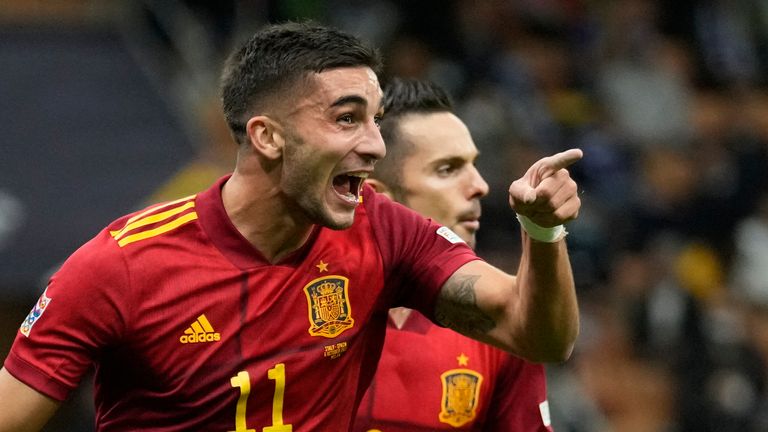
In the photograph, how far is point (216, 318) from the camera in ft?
11.7

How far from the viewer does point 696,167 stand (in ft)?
30.1

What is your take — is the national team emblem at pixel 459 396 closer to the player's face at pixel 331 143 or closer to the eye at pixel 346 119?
the player's face at pixel 331 143

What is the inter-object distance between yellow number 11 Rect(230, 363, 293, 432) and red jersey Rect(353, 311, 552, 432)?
58cm

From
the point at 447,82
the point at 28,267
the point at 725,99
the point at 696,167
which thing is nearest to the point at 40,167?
the point at 28,267

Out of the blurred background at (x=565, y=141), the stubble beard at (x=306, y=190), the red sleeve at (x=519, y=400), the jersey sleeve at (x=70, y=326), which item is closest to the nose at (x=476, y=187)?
the red sleeve at (x=519, y=400)

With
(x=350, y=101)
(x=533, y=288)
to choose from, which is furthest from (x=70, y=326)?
(x=533, y=288)

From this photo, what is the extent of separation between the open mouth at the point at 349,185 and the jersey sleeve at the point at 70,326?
648 mm

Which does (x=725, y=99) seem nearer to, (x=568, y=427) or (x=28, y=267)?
(x=568, y=427)

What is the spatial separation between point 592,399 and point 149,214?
449 centimetres

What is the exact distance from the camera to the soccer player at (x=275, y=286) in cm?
343

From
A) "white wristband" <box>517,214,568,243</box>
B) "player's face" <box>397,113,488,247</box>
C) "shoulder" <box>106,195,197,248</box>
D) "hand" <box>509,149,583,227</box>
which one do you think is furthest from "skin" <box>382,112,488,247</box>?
"hand" <box>509,149,583,227</box>

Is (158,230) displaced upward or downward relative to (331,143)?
downward

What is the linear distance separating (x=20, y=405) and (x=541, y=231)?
1.38 metres

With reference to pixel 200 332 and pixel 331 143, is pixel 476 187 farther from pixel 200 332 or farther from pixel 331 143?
pixel 200 332
